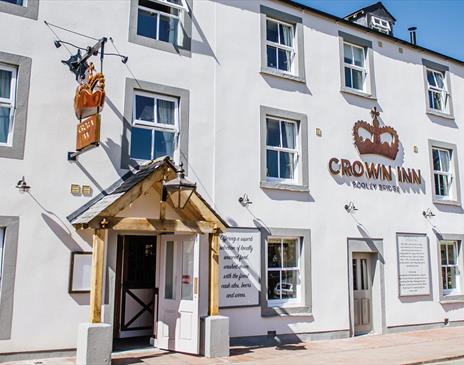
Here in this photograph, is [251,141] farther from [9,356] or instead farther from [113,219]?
[9,356]

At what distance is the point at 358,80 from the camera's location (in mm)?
14516

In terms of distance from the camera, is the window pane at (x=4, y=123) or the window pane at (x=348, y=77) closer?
the window pane at (x=4, y=123)

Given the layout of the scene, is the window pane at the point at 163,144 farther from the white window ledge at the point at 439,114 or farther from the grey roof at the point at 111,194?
the white window ledge at the point at 439,114

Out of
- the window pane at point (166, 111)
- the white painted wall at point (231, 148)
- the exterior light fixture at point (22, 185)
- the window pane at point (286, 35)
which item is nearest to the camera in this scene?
the exterior light fixture at point (22, 185)

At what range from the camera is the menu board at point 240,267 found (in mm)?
11000

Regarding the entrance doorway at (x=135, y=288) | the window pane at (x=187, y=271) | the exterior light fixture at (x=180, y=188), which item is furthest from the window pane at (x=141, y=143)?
the entrance doorway at (x=135, y=288)

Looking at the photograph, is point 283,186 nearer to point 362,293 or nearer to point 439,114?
point 362,293

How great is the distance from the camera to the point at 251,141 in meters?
12.0

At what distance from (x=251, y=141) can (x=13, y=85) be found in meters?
5.31

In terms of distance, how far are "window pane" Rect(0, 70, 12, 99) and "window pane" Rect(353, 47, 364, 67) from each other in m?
9.44

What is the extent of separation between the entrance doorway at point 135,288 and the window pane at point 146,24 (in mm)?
4698

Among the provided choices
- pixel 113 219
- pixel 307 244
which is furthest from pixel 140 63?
pixel 307 244

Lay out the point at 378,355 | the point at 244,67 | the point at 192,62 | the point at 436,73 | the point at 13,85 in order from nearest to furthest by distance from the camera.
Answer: the point at 13,85 < the point at 378,355 < the point at 192,62 < the point at 244,67 < the point at 436,73

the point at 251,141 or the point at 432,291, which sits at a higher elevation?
the point at 251,141
